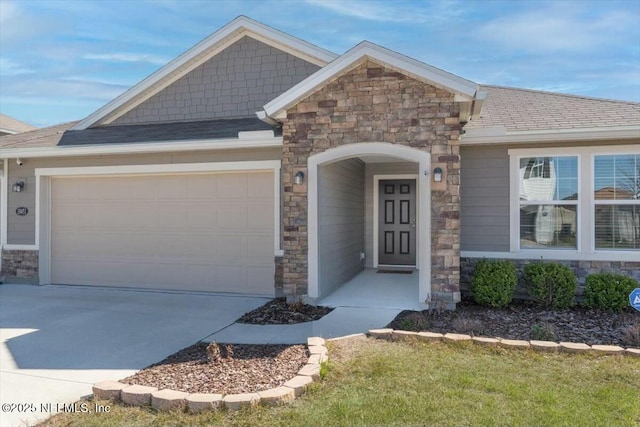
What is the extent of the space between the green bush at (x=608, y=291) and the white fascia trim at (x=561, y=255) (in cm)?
44

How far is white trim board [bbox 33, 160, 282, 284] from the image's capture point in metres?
8.64

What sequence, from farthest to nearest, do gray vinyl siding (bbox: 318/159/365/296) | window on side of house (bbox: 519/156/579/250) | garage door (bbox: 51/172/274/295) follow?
1. garage door (bbox: 51/172/274/295)
2. gray vinyl siding (bbox: 318/159/365/296)
3. window on side of house (bbox: 519/156/579/250)

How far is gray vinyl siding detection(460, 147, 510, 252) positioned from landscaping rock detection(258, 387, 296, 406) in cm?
522

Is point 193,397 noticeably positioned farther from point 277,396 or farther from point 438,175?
point 438,175

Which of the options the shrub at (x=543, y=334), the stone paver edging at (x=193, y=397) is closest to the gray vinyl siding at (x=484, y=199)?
the shrub at (x=543, y=334)

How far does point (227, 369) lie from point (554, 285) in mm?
5397

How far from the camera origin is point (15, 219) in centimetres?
1027

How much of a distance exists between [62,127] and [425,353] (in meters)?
11.9

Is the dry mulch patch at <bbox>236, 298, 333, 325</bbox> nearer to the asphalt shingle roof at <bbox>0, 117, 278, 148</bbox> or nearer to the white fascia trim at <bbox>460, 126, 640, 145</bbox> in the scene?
the asphalt shingle roof at <bbox>0, 117, 278, 148</bbox>

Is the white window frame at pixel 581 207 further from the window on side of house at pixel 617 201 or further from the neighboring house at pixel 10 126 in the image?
the neighboring house at pixel 10 126

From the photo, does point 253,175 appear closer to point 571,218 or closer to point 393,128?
point 393,128

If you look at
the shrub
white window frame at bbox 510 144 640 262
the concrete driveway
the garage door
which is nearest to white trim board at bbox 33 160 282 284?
the garage door

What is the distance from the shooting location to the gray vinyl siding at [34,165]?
8977mm

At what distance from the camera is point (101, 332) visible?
244 inches
